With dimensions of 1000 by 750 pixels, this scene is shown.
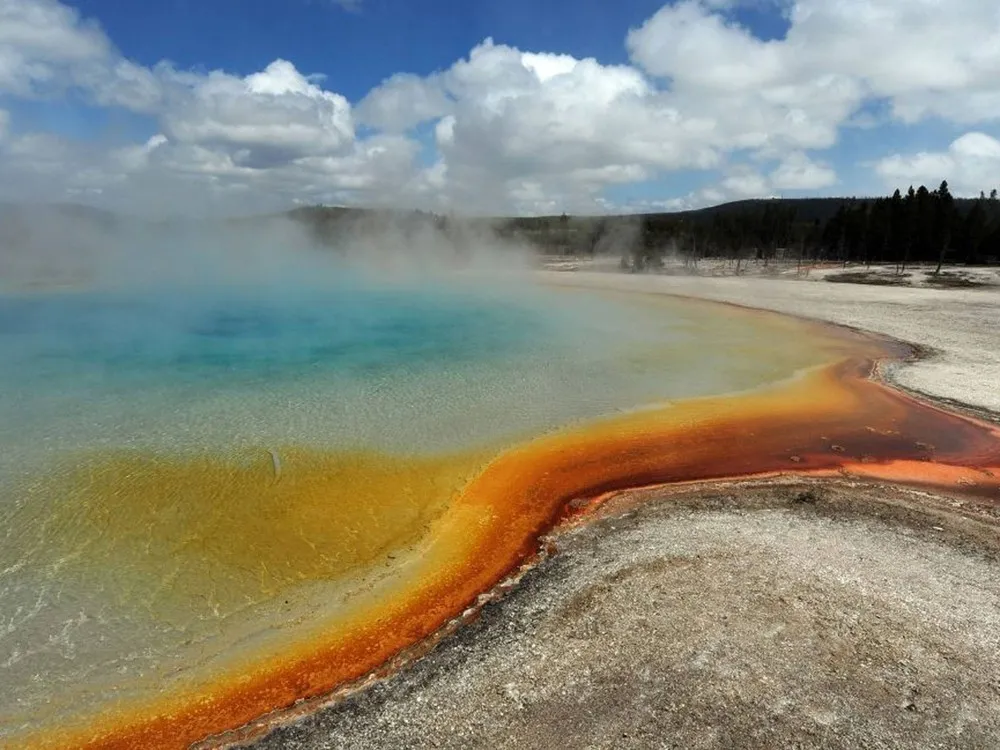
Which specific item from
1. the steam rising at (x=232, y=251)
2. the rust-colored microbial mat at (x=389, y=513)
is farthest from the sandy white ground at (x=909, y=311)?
the steam rising at (x=232, y=251)

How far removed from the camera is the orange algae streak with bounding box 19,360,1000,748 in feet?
17.9

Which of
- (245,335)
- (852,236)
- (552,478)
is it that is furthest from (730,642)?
(852,236)

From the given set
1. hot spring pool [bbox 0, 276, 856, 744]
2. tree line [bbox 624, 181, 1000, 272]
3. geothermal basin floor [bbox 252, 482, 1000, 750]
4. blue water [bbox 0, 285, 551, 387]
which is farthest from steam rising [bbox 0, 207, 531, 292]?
geothermal basin floor [bbox 252, 482, 1000, 750]

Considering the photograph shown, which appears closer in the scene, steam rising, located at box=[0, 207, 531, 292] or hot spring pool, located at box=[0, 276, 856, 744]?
hot spring pool, located at box=[0, 276, 856, 744]

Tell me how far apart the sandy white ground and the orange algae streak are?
185 cm

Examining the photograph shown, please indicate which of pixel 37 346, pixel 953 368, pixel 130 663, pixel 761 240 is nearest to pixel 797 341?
pixel 953 368

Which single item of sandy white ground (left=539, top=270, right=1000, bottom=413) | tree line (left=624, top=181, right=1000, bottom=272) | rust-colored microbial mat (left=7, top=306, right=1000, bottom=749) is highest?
tree line (left=624, top=181, right=1000, bottom=272)

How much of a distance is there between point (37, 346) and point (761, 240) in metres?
59.2

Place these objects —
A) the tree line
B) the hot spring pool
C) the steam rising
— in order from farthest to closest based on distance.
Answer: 1. the tree line
2. the steam rising
3. the hot spring pool

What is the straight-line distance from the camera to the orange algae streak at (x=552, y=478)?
17.9 ft

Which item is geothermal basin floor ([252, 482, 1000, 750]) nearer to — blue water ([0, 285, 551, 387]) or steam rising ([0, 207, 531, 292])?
blue water ([0, 285, 551, 387])

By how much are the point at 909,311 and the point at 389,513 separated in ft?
85.2

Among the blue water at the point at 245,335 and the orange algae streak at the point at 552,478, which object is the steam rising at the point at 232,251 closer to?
the blue water at the point at 245,335

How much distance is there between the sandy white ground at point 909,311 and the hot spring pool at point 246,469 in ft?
9.77
